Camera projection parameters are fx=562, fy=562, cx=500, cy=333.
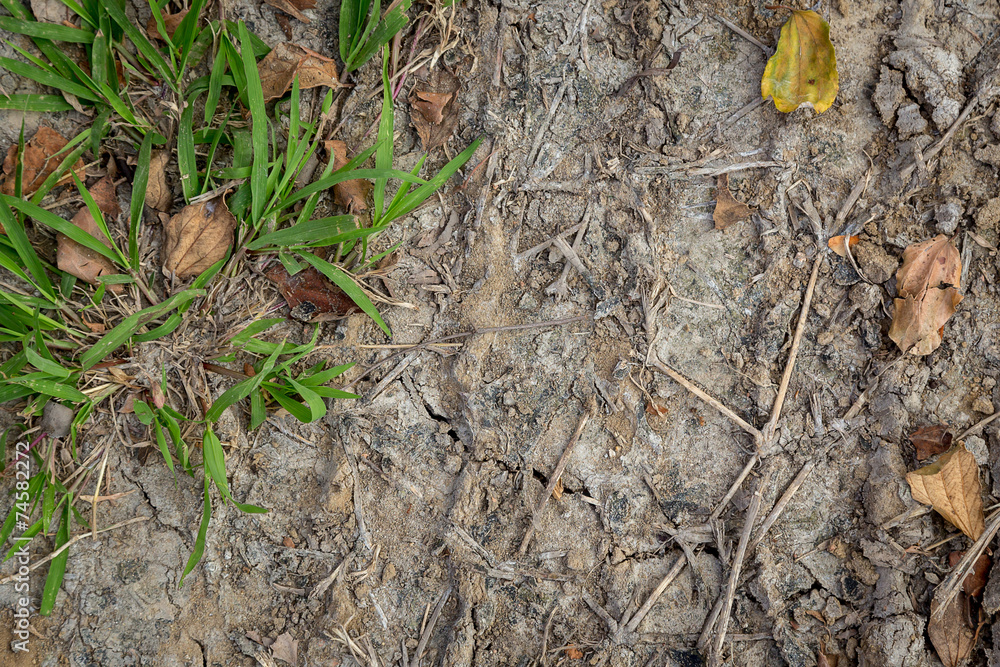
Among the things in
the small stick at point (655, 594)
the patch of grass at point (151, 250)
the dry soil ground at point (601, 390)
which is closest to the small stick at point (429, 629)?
the dry soil ground at point (601, 390)

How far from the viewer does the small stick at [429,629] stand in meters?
1.70

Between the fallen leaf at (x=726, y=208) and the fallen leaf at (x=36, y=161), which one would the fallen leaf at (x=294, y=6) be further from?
the fallen leaf at (x=726, y=208)

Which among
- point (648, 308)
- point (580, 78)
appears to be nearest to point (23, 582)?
point (648, 308)

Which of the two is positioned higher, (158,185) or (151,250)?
(158,185)

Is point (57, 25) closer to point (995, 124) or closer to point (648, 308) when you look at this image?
point (648, 308)

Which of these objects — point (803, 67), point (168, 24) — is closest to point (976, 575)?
point (803, 67)

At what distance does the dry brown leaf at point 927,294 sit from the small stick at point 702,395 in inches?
19.6

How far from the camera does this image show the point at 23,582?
1658mm

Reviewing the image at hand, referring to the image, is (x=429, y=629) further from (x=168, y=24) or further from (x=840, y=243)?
(x=168, y=24)

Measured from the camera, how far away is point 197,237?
1.64 metres

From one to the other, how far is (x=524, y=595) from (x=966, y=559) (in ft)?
4.22

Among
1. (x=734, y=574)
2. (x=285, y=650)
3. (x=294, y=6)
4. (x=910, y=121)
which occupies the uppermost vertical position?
(x=910, y=121)

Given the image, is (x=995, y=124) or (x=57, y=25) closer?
(x=57, y=25)

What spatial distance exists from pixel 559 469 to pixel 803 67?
4.58ft
